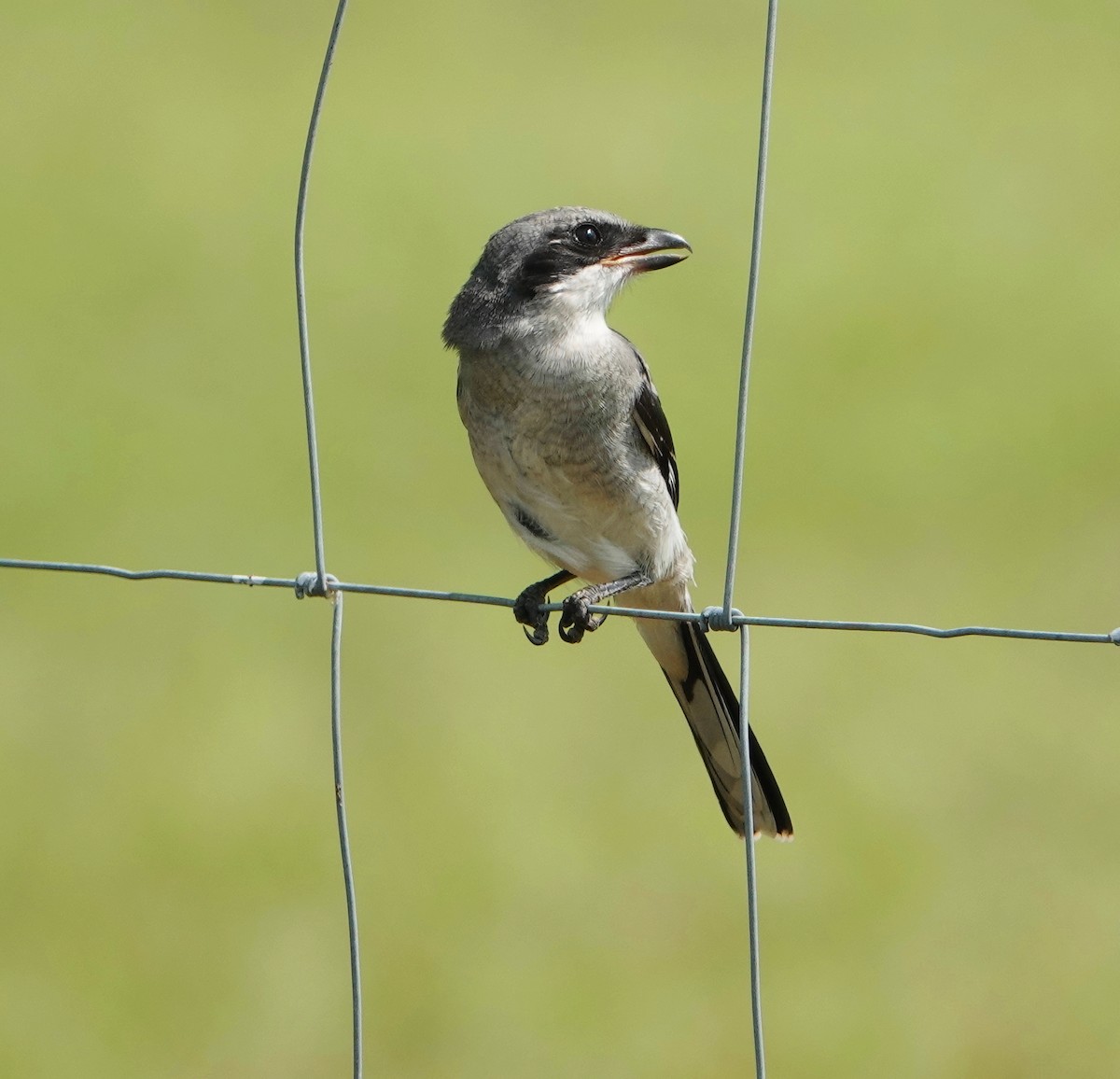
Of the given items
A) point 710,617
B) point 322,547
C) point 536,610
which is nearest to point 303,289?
point 322,547

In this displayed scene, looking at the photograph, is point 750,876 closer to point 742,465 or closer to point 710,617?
point 710,617

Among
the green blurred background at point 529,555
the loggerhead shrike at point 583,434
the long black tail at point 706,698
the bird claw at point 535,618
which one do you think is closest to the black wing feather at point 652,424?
the loggerhead shrike at point 583,434

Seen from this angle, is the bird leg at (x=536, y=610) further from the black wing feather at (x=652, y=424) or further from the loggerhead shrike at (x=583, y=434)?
the black wing feather at (x=652, y=424)

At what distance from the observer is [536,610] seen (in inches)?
169

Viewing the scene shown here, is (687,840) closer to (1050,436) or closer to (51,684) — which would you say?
(51,684)

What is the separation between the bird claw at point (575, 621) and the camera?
4109 mm

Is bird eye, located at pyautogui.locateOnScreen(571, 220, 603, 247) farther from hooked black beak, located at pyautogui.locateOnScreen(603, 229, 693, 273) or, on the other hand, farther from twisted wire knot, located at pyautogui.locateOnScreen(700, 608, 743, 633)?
twisted wire knot, located at pyautogui.locateOnScreen(700, 608, 743, 633)

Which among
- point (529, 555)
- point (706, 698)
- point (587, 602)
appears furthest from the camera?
point (529, 555)

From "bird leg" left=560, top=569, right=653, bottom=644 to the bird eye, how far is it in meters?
0.97

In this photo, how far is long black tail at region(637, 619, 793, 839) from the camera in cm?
451

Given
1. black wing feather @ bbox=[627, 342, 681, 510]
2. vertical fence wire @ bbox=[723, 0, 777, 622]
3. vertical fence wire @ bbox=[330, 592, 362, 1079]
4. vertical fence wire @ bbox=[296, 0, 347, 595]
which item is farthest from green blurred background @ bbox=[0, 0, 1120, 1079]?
vertical fence wire @ bbox=[723, 0, 777, 622]

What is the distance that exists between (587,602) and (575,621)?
0.41 feet

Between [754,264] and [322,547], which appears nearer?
[754,264]

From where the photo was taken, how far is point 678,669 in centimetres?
468
